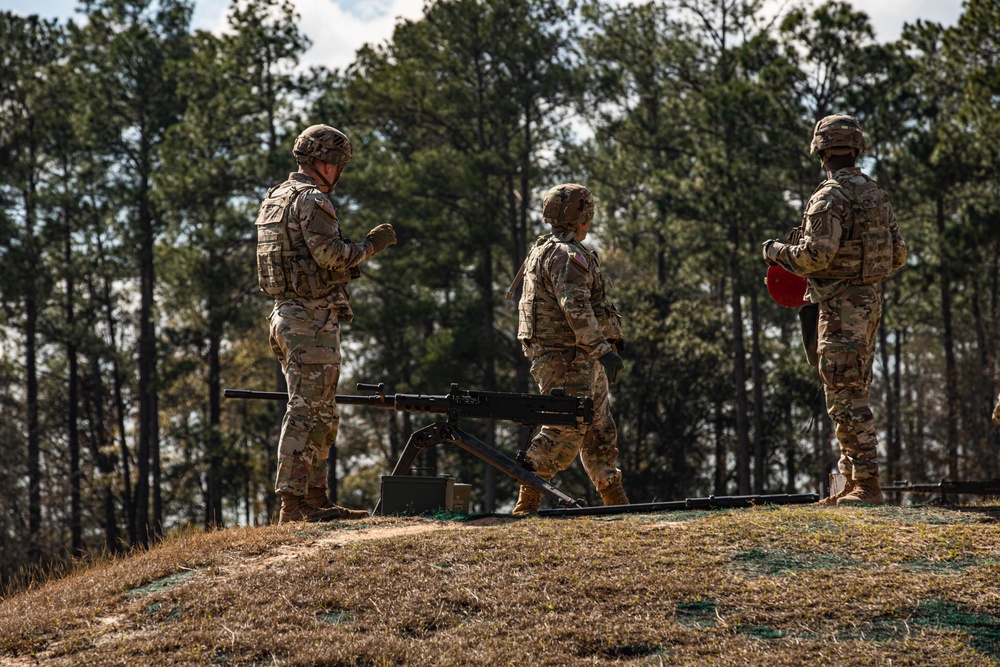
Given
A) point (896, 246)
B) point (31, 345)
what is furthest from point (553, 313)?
point (31, 345)

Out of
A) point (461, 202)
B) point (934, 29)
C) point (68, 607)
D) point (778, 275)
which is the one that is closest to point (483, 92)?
point (461, 202)

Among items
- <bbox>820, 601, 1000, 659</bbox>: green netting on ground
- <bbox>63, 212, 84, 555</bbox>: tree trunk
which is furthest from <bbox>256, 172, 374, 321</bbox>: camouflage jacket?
<bbox>63, 212, 84, 555</bbox>: tree trunk

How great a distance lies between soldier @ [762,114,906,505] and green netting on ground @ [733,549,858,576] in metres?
1.87

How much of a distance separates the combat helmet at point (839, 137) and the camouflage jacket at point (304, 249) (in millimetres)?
3472

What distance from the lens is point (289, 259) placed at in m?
8.85

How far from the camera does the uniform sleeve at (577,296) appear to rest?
9031 mm

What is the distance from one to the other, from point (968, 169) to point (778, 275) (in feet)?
60.6

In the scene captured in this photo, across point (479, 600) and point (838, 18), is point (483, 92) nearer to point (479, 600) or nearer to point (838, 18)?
point (838, 18)

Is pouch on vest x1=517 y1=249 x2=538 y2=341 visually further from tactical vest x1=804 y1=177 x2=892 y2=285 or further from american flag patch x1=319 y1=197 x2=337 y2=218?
tactical vest x1=804 y1=177 x2=892 y2=285

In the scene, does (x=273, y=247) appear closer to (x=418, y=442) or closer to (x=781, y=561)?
(x=418, y=442)

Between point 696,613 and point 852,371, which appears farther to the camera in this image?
point 852,371

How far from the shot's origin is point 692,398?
33.0 m

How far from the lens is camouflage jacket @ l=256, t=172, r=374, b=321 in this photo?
8750mm

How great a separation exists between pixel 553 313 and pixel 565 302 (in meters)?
0.30
